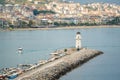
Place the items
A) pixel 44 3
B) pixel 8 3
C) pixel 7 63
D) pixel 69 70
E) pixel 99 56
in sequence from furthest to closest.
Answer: pixel 44 3
pixel 8 3
pixel 99 56
pixel 7 63
pixel 69 70

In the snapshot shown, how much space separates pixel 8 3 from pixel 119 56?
72.5 metres

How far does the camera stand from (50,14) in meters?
101

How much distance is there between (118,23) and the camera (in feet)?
270

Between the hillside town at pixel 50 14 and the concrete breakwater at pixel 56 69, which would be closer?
the concrete breakwater at pixel 56 69

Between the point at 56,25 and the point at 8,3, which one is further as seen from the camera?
the point at 8,3

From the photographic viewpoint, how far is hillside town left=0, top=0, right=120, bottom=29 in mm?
78625

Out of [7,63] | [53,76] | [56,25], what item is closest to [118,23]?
[56,25]

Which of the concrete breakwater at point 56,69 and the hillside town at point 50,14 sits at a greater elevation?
the concrete breakwater at point 56,69

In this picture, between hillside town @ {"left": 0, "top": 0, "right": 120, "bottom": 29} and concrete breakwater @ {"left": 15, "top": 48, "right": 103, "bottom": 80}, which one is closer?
concrete breakwater @ {"left": 15, "top": 48, "right": 103, "bottom": 80}

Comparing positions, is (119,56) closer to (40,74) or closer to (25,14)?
(40,74)

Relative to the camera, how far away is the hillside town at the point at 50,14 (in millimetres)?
78625

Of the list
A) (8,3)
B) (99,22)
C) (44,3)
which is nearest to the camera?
(99,22)

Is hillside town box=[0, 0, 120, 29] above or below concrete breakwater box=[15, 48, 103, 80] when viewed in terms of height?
below

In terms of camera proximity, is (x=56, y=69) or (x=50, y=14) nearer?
(x=56, y=69)
